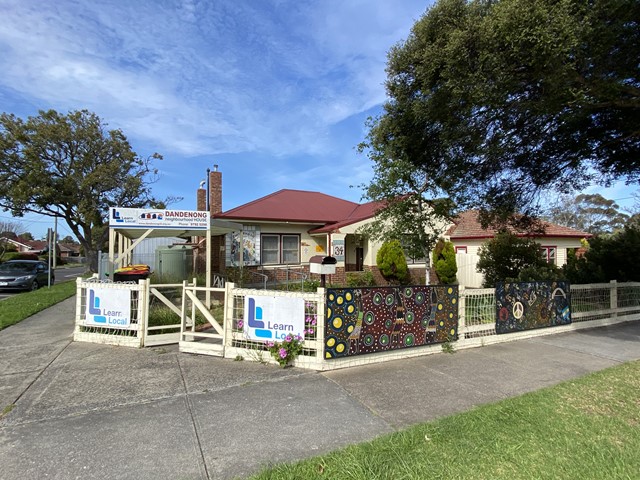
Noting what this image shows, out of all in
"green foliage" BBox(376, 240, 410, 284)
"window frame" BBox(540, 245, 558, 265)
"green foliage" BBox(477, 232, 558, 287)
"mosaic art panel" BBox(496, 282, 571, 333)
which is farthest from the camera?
"window frame" BBox(540, 245, 558, 265)

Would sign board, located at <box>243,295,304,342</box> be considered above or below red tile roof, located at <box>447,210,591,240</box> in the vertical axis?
below

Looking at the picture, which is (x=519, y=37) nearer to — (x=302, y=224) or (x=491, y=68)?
(x=491, y=68)

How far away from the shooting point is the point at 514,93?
6.74 m

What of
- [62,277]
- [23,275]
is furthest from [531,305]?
[62,277]

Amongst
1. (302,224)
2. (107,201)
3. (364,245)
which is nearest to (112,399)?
(302,224)

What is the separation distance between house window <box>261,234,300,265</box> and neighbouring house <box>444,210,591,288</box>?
8.25m

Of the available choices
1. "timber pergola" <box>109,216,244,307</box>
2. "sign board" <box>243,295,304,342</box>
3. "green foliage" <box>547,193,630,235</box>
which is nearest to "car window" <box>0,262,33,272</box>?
"timber pergola" <box>109,216,244,307</box>

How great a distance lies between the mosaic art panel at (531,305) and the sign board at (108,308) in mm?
7243

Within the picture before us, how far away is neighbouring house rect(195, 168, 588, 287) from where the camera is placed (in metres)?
17.7

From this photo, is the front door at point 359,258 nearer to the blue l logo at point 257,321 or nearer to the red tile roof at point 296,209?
the red tile roof at point 296,209

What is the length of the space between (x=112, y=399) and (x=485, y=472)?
4.17m

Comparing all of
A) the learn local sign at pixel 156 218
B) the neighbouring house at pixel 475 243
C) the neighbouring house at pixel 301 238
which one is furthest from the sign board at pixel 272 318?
the neighbouring house at pixel 475 243

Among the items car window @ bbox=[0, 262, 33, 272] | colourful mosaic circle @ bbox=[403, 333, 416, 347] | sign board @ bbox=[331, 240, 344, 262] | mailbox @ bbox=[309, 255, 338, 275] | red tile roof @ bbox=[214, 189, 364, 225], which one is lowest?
colourful mosaic circle @ bbox=[403, 333, 416, 347]

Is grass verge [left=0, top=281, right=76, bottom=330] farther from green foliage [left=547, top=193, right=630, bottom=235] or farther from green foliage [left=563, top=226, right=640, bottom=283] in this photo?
green foliage [left=547, top=193, right=630, bottom=235]
